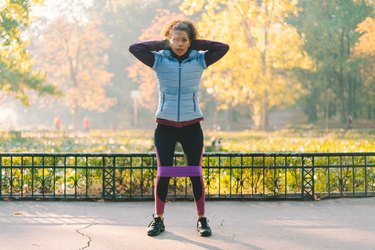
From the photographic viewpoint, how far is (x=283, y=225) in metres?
5.63

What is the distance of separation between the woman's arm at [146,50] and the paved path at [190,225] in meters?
1.48

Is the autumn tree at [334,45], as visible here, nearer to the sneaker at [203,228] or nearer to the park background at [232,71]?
the park background at [232,71]

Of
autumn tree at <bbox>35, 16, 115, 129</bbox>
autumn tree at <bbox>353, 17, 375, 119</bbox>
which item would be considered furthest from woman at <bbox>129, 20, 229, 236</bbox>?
autumn tree at <bbox>35, 16, 115, 129</bbox>

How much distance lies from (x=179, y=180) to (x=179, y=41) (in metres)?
2.95

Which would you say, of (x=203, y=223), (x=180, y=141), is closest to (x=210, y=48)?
(x=180, y=141)

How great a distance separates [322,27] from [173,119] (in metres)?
31.1

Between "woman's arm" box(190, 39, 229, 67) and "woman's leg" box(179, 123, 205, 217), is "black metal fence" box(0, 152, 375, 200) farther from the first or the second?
"woman's arm" box(190, 39, 229, 67)

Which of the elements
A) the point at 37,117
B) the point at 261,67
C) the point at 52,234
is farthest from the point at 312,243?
the point at 37,117

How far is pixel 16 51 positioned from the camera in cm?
2331

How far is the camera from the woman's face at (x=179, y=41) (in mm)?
4988

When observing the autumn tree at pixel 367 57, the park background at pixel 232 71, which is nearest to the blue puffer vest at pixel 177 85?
the park background at pixel 232 71

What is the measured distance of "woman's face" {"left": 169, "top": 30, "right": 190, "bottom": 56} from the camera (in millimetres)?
Answer: 4988

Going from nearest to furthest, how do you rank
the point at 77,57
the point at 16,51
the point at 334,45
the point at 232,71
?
1. the point at 16,51
2. the point at 232,71
3. the point at 334,45
4. the point at 77,57

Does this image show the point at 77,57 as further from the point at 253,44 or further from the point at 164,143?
the point at 164,143
